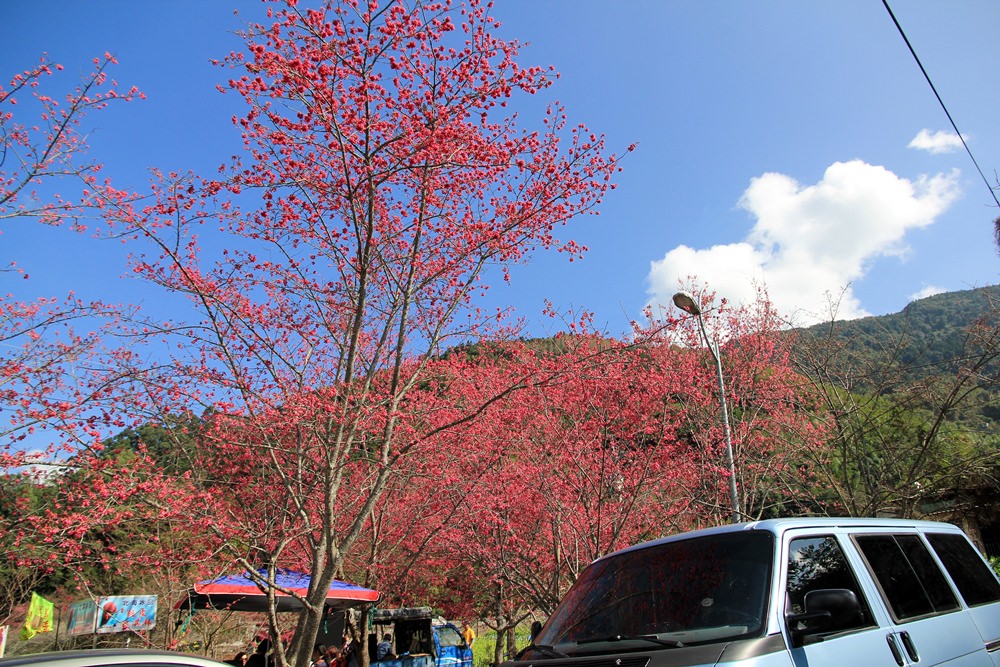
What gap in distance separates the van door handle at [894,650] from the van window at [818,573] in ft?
0.36

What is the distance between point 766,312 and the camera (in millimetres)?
15727

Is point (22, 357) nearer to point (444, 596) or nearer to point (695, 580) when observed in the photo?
point (695, 580)

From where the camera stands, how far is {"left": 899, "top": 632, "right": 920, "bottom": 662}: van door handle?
10.4 ft

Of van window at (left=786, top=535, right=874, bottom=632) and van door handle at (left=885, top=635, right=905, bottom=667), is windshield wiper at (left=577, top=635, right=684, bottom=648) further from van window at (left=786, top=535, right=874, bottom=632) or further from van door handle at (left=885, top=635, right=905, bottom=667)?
van door handle at (left=885, top=635, right=905, bottom=667)

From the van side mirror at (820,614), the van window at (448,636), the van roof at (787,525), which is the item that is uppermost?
the van roof at (787,525)

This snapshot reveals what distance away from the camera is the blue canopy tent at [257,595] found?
1053 centimetres

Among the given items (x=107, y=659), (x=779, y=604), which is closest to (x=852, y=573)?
(x=779, y=604)

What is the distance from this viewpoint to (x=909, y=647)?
3.19 meters

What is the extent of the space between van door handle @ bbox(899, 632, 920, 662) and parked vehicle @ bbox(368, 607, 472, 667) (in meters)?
12.8

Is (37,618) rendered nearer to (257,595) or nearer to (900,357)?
(257,595)

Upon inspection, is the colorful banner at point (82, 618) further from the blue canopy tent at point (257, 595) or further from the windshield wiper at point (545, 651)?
the windshield wiper at point (545, 651)

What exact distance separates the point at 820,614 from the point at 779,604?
6.4 inches

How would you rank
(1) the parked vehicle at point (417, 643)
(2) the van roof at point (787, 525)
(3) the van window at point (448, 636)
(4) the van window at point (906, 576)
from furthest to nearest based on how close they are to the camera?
1. (3) the van window at point (448, 636)
2. (1) the parked vehicle at point (417, 643)
3. (4) the van window at point (906, 576)
4. (2) the van roof at point (787, 525)

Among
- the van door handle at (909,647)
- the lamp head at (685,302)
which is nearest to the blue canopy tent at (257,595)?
the lamp head at (685,302)
